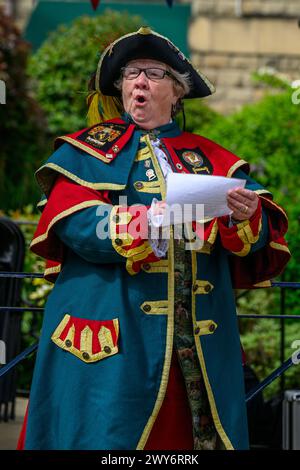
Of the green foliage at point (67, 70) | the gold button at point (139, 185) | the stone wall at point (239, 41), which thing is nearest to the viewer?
the gold button at point (139, 185)

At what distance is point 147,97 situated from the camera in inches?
153

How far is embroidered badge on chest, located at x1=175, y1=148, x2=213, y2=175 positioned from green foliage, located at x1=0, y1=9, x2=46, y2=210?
8.87 metres

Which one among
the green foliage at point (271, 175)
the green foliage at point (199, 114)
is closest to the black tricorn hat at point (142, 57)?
the green foliage at point (271, 175)

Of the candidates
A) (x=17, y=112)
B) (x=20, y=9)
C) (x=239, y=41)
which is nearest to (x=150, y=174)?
(x=17, y=112)

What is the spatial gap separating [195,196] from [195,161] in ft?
1.52

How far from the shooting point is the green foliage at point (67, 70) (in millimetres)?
13414

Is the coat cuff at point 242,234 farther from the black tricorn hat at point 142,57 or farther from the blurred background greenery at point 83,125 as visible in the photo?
the blurred background greenery at point 83,125

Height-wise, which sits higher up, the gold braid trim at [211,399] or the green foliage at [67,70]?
the green foliage at [67,70]

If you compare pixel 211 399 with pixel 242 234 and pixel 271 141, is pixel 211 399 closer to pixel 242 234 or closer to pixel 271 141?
pixel 242 234

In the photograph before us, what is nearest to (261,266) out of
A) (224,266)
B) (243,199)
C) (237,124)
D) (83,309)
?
(224,266)

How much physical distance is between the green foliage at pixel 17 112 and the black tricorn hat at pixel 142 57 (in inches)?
344

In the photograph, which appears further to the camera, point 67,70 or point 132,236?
point 67,70

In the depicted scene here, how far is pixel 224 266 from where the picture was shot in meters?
3.88
